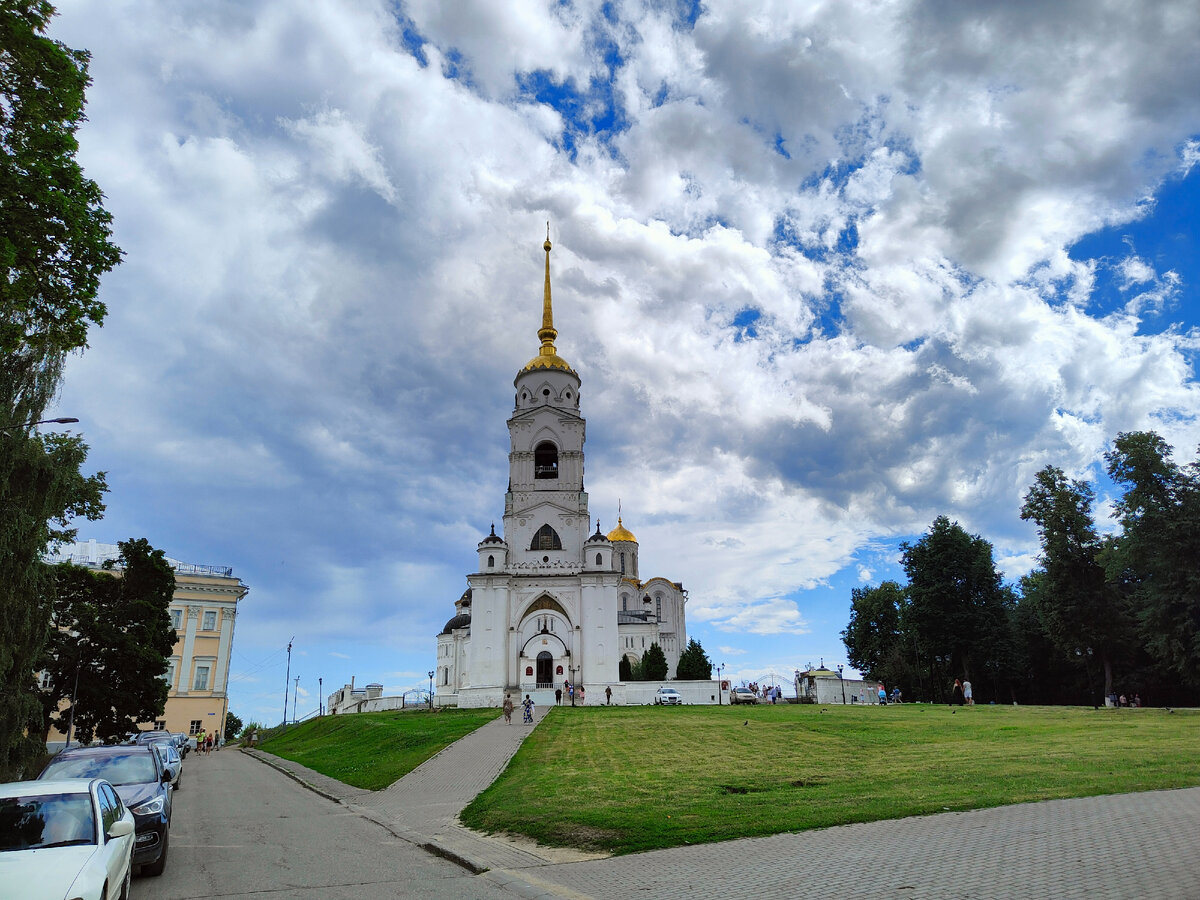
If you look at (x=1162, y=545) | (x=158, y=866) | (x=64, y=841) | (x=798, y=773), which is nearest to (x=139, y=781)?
(x=158, y=866)

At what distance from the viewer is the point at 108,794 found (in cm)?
825

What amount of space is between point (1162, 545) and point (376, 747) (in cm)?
3488

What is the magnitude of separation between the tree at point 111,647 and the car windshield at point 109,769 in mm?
23954

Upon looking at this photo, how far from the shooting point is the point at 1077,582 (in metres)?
41.4

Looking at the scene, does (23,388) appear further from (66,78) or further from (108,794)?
(108,794)

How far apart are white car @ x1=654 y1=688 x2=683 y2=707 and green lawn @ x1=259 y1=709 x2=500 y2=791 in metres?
9.56

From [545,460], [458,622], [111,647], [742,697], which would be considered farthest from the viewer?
[458,622]

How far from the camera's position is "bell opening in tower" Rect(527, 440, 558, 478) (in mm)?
58375

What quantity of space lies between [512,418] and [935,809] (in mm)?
50012

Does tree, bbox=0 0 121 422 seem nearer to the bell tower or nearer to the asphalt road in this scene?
the asphalt road

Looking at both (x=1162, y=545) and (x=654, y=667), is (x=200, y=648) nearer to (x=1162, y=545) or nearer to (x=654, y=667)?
(x=654, y=667)

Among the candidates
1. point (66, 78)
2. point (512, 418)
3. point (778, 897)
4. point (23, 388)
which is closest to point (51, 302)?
point (66, 78)

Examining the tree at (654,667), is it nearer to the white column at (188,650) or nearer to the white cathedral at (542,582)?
the white cathedral at (542,582)

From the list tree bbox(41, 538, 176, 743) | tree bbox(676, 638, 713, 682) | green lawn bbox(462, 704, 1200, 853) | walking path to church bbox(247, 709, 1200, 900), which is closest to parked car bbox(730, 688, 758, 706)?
tree bbox(676, 638, 713, 682)
